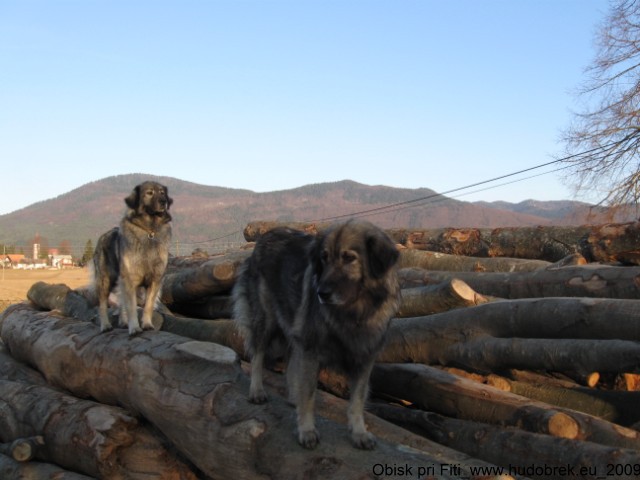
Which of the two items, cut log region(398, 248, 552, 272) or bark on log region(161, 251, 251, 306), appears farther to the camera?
cut log region(398, 248, 552, 272)

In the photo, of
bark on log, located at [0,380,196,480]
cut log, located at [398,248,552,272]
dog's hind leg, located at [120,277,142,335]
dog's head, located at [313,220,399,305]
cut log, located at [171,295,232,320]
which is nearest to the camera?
dog's head, located at [313,220,399,305]

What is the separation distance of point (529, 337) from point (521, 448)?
83.4 inches

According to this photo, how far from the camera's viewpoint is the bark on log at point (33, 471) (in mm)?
5605

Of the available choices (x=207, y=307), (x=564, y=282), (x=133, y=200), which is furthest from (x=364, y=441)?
(x=207, y=307)

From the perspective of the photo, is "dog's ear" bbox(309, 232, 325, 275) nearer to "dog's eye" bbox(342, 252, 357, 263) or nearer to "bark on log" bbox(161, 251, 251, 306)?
"dog's eye" bbox(342, 252, 357, 263)

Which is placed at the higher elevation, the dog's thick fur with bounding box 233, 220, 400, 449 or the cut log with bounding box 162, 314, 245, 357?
the dog's thick fur with bounding box 233, 220, 400, 449

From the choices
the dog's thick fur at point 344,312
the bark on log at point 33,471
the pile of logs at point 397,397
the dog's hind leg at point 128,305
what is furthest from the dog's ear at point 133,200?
the dog's thick fur at point 344,312

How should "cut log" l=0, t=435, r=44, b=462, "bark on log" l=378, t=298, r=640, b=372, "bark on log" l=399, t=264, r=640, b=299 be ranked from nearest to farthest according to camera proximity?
"cut log" l=0, t=435, r=44, b=462 → "bark on log" l=378, t=298, r=640, b=372 → "bark on log" l=399, t=264, r=640, b=299

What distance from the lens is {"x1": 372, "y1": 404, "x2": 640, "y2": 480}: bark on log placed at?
4.48 metres

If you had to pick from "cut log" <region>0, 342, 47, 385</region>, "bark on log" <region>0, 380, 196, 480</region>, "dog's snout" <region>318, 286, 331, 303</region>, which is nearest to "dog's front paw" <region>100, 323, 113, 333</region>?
"cut log" <region>0, 342, 47, 385</region>

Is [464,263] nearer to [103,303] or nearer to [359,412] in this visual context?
[103,303]

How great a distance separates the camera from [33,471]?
5824mm

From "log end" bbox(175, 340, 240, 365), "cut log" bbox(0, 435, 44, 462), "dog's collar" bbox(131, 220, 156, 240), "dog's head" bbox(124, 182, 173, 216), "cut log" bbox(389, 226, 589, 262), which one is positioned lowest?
"cut log" bbox(0, 435, 44, 462)

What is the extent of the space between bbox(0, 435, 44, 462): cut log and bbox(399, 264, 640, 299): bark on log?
4843 mm
